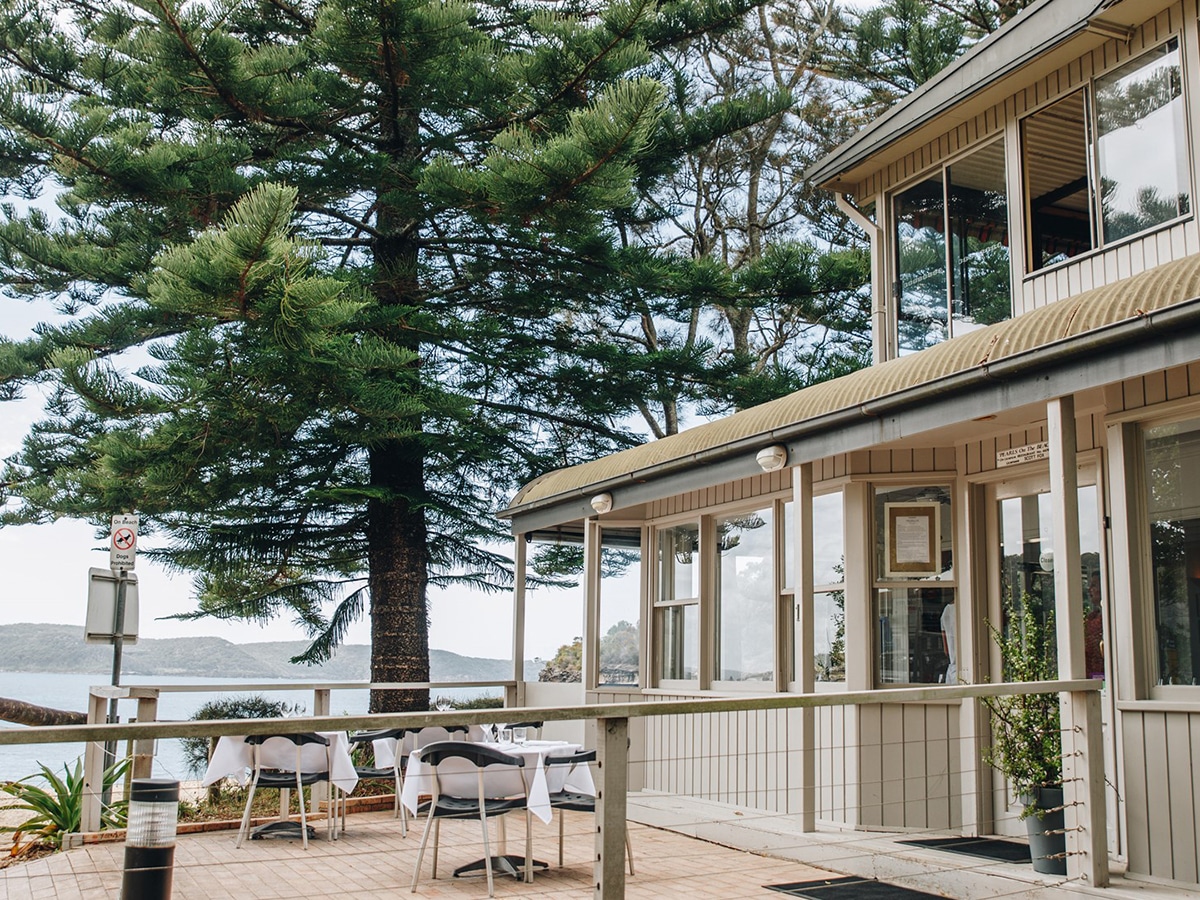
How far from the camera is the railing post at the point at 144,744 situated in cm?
727

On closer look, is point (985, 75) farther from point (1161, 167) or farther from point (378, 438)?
point (378, 438)

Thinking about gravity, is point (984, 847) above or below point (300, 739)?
below

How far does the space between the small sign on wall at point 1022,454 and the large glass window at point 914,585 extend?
1.70 feet

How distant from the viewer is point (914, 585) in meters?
7.74

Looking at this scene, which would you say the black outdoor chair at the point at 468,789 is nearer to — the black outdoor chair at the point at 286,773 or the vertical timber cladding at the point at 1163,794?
the black outdoor chair at the point at 286,773

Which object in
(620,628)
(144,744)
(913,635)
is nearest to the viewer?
(144,744)

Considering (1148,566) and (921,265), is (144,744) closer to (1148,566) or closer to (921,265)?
(1148,566)

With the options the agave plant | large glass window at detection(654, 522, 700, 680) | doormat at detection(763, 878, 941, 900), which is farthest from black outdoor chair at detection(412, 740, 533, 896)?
large glass window at detection(654, 522, 700, 680)

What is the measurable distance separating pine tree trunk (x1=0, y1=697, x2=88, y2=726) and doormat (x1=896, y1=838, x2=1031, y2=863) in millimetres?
11683

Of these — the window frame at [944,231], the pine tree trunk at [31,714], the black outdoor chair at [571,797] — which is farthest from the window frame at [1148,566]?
the pine tree trunk at [31,714]

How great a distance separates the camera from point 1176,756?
18.3 feet

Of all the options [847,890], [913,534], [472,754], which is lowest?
[847,890]

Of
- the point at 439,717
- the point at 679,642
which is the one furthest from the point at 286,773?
the point at 439,717

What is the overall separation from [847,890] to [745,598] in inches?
147
